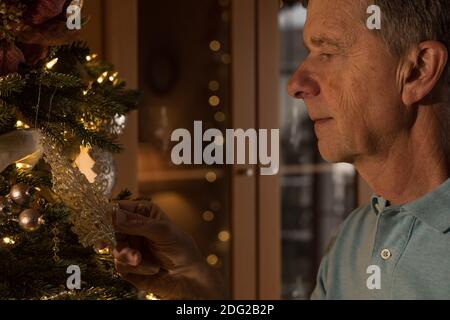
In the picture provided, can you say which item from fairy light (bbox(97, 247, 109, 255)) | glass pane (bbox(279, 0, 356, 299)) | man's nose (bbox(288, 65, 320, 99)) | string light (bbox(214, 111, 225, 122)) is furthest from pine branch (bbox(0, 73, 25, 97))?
glass pane (bbox(279, 0, 356, 299))

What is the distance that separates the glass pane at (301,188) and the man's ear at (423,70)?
0.99 metres

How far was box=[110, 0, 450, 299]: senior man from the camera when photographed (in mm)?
959

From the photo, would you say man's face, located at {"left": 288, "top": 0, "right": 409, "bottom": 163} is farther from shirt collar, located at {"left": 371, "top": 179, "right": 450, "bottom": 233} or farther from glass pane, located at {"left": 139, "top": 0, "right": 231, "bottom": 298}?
glass pane, located at {"left": 139, "top": 0, "right": 231, "bottom": 298}

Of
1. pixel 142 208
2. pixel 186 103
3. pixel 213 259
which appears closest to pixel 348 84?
pixel 142 208

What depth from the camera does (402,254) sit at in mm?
977

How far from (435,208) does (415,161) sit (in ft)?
0.25

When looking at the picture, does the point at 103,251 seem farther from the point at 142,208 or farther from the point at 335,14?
the point at 335,14

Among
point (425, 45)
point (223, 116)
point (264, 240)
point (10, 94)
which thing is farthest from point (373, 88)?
point (264, 240)

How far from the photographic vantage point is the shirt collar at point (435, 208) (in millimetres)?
951

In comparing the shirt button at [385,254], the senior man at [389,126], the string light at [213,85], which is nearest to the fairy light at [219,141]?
the string light at [213,85]

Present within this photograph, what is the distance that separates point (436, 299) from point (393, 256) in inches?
3.2

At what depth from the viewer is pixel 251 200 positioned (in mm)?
1940

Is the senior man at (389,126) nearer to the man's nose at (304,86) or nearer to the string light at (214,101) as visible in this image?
the man's nose at (304,86)

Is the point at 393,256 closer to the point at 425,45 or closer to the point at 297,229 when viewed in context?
the point at 425,45
